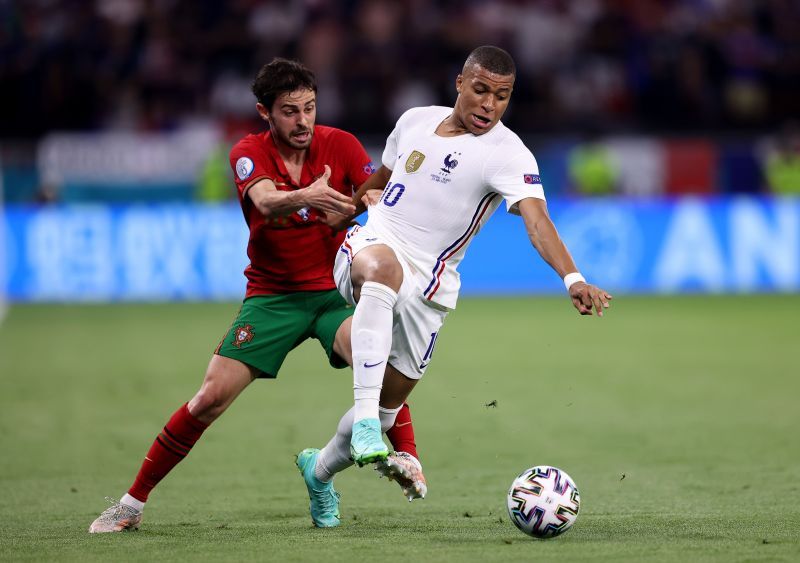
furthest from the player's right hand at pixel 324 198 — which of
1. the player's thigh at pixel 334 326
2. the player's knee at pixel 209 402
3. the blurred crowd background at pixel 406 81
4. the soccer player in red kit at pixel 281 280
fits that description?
the blurred crowd background at pixel 406 81

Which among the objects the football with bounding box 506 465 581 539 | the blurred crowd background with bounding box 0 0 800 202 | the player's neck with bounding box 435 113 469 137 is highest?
the blurred crowd background with bounding box 0 0 800 202

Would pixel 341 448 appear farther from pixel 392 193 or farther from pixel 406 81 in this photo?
pixel 406 81

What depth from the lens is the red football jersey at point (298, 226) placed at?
6250 millimetres

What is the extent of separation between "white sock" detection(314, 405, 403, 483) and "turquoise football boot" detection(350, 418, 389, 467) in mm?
370

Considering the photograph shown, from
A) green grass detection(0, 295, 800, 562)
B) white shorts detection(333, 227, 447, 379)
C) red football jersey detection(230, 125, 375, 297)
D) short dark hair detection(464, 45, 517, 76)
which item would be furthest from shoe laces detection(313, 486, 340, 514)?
short dark hair detection(464, 45, 517, 76)

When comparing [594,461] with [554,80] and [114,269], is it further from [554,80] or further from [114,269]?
[554,80]

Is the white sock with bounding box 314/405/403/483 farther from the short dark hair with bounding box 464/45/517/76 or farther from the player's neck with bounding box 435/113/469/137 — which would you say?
the short dark hair with bounding box 464/45/517/76

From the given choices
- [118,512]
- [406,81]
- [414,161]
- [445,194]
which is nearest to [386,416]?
[445,194]

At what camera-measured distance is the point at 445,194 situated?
5.82 m

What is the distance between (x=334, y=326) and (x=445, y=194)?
0.95 metres

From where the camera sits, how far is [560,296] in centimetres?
1934

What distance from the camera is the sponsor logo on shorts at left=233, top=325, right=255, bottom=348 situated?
6176 mm

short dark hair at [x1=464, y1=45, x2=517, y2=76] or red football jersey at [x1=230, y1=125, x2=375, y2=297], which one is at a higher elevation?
short dark hair at [x1=464, y1=45, x2=517, y2=76]

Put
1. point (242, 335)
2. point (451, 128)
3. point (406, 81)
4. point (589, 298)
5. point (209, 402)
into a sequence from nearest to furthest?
1. point (589, 298)
2. point (451, 128)
3. point (209, 402)
4. point (242, 335)
5. point (406, 81)
